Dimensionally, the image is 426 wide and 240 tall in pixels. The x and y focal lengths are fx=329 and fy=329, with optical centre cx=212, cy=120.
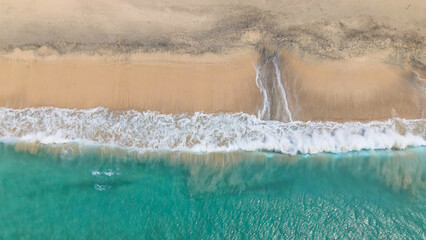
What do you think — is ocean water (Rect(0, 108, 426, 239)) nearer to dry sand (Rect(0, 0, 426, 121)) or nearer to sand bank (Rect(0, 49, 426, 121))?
sand bank (Rect(0, 49, 426, 121))

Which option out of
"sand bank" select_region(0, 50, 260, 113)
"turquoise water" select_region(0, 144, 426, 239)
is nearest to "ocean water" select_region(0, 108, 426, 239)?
"turquoise water" select_region(0, 144, 426, 239)

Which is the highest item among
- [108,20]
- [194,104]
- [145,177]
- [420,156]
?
[108,20]

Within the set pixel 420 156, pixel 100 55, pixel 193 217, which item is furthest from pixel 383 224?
pixel 100 55

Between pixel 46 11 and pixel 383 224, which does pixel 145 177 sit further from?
pixel 383 224

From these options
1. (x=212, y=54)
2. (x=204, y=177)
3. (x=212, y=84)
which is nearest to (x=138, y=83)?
(x=212, y=84)

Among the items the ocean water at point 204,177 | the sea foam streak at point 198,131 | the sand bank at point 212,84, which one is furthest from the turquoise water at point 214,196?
the sand bank at point 212,84

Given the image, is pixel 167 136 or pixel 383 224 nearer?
pixel 383 224

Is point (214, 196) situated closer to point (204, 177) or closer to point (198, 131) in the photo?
point (204, 177)

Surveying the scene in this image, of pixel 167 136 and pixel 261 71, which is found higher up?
pixel 261 71
